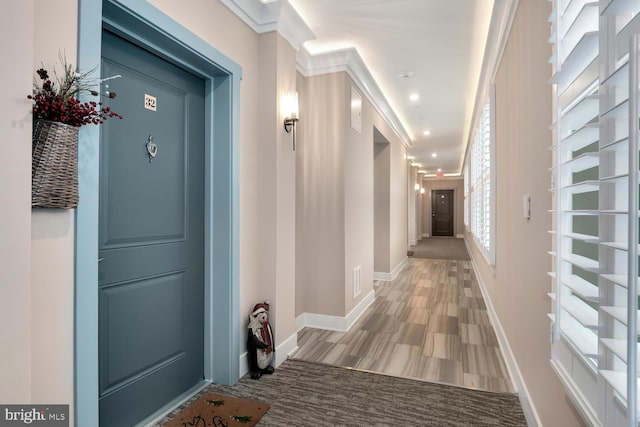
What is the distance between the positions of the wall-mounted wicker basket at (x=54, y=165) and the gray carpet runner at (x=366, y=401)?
147 cm

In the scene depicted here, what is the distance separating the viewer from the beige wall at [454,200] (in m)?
14.2

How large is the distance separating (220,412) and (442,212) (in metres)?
14.1

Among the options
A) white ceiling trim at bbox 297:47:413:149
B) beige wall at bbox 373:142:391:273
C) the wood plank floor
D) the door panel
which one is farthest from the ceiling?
the door panel

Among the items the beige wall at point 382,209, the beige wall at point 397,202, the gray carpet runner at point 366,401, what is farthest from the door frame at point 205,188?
the beige wall at point 382,209

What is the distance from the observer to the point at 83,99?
132cm

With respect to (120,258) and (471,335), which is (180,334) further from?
(471,335)

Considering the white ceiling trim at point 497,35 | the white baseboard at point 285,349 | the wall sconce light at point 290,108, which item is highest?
the white ceiling trim at point 497,35

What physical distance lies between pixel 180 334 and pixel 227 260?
1.71 ft

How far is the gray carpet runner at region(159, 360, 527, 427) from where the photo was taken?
1858 mm

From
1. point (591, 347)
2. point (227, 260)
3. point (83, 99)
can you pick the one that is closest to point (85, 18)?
point (83, 99)

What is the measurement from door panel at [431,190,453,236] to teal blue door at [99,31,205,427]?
45.3 feet

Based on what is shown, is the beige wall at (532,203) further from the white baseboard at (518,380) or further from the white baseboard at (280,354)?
the white baseboard at (280,354)

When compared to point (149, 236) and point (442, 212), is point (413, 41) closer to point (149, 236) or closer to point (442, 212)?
point (149, 236)

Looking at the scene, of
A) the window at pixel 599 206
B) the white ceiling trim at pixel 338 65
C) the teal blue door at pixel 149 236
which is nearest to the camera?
the window at pixel 599 206
